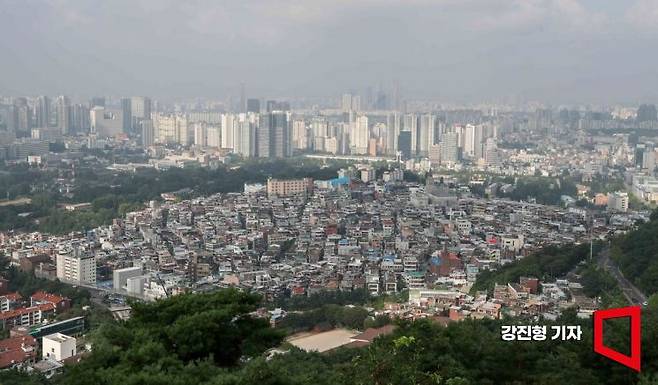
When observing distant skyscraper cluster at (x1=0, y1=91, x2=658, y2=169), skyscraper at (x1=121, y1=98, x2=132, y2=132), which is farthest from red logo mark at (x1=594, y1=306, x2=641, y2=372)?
skyscraper at (x1=121, y1=98, x2=132, y2=132)

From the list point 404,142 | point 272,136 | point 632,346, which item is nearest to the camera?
point 632,346

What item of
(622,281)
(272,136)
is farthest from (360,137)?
(622,281)

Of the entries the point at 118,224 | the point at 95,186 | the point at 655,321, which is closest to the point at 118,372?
the point at 655,321

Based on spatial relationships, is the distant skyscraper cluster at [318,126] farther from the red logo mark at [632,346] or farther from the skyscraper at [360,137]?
the red logo mark at [632,346]

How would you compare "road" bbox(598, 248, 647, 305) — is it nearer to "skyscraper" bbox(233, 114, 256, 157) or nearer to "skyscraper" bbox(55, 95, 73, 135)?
"skyscraper" bbox(233, 114, 256, 157)

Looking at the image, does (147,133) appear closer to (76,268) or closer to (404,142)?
(404,142)

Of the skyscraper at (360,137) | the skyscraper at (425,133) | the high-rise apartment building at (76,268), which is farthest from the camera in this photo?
the skyscraper at (360,137)

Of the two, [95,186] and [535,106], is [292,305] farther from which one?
[535,106]

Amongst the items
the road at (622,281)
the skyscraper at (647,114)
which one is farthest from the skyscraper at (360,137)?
the road at (622,281)
